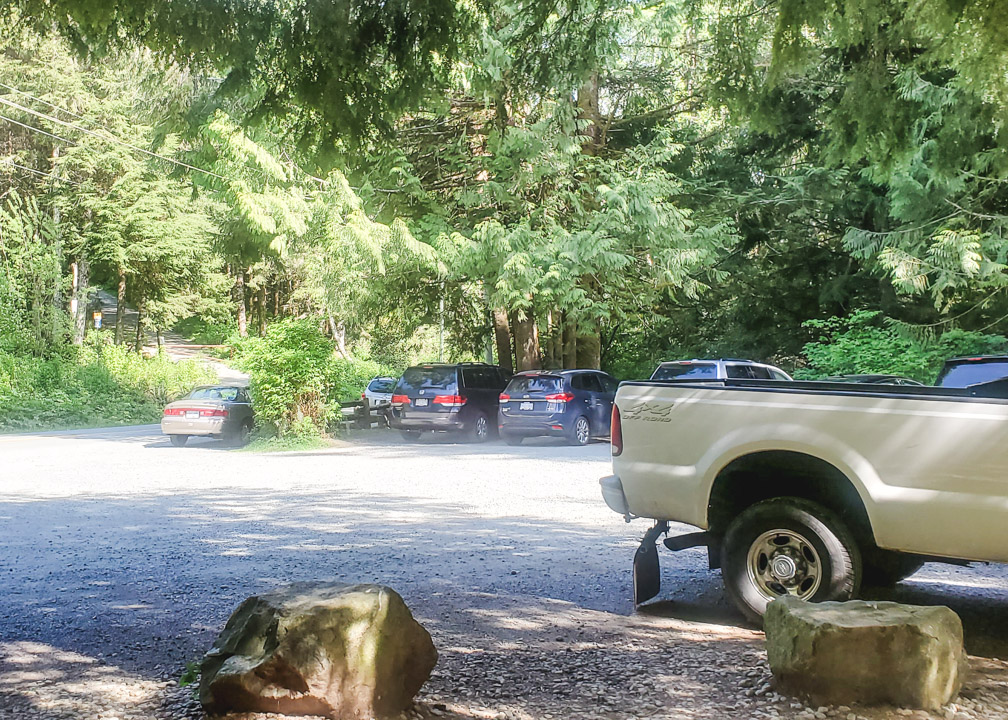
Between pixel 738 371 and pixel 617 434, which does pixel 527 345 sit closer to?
pixel 738 371

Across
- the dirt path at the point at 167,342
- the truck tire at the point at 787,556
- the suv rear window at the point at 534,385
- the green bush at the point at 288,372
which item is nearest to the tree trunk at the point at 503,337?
the suv rear window at the point at 534,385

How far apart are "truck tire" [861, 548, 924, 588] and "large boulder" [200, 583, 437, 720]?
9.81 ft

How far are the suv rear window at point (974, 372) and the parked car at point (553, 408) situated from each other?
10106 mm

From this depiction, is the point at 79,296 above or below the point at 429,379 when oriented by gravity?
above

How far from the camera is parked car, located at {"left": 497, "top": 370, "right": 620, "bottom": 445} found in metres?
19.4

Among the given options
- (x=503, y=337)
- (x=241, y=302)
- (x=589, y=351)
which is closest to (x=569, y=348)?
(x=589, y=351)

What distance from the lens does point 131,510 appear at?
427 inches

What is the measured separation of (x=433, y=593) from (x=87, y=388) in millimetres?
26684

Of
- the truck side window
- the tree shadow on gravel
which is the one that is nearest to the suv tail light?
the tree shadow on gravel

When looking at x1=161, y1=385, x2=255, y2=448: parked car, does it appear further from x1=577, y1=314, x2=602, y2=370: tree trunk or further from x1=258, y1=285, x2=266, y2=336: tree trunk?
x1=258, y1=285, x2=266, y2=336: tree trunk

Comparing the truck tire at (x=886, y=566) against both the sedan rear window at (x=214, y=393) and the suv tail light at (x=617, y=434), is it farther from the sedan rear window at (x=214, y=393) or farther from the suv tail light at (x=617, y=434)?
the sedan rear window at (x=214, y=393)

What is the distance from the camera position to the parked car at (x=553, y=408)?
1939 cm

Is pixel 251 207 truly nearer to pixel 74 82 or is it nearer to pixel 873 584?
pixel 873 584

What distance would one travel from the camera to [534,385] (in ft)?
65.1
